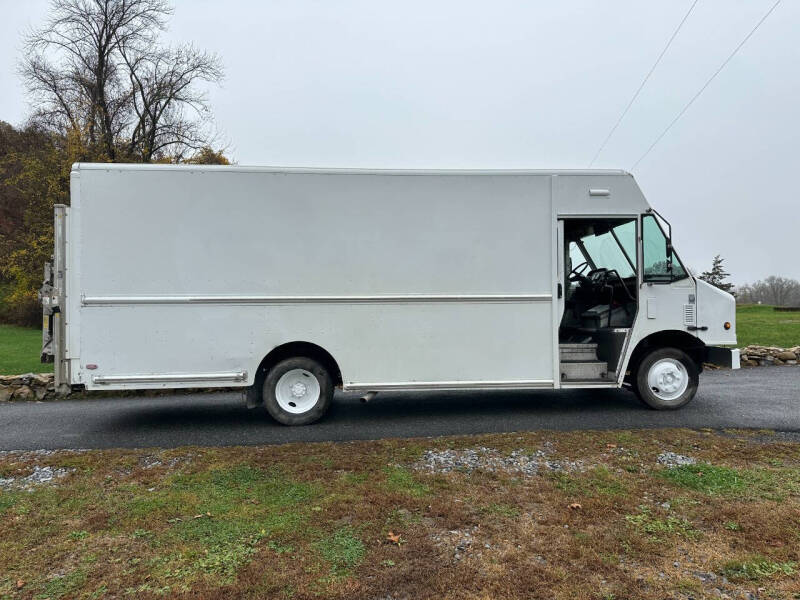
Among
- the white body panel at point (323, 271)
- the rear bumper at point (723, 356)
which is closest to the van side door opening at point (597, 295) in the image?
the white body panel at point (323, 271)

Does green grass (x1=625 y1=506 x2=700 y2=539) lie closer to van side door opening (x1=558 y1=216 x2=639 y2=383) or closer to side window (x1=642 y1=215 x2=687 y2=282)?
van side door opening (x1=558 y1=216 x2=639 y2=383)

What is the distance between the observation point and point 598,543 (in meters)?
3.12

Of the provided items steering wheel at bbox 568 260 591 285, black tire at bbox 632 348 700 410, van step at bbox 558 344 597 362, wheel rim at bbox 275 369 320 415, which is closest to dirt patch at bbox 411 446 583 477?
wheel rim at bbox 275 369 320 415

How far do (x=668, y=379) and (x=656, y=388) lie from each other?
0.19 m

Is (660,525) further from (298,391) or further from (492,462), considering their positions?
(298,391)

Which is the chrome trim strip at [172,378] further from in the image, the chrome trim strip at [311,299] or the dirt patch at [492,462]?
the dirt patch at [492,462]

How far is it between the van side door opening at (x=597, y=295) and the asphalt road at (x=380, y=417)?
2.26ft

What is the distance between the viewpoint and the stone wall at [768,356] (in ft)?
36.6

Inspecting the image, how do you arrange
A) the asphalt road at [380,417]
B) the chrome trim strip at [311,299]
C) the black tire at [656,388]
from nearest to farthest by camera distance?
the chrome trim strip at [311,299] < the asphalt road at [380,417] < the black tire at [656,388]

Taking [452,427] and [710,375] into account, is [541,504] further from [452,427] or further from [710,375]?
[710,375]

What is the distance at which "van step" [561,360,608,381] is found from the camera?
664 centimetres

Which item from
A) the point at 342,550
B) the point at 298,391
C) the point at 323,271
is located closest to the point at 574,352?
the point at 323,271

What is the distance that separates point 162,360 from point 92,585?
3411 millimetres

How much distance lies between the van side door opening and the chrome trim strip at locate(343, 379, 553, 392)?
22.7 inches
